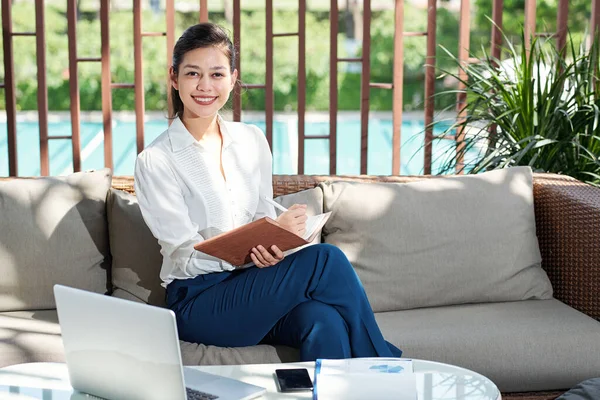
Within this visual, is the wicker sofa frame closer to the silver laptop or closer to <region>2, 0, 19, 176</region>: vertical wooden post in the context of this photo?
<region>2, 0, 19, 176</region>: vertical wooden post

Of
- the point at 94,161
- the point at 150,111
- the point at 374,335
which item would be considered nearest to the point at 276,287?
the point at 374,335

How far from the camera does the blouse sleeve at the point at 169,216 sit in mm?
2479

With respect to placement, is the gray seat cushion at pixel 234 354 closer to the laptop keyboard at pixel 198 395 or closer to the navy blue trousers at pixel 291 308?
the navy blue trousers at pixel 291 308

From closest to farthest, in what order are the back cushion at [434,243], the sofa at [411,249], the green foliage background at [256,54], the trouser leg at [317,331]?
the trouser leg at [317,331], the sofa at [411,249], the back cushion at [434,243], the green foliage background at [256,54]

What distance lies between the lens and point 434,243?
9.41ft

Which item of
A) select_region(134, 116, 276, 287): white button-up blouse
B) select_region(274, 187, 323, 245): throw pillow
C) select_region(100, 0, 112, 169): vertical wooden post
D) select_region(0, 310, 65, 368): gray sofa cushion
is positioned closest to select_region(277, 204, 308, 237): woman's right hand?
select_region(134, 116, 276, 287): white button-up blouse

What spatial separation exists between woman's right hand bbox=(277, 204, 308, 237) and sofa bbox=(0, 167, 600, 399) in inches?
18.1

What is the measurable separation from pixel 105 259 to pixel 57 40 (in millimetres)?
11114

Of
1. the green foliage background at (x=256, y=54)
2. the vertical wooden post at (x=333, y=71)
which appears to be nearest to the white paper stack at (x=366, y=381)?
the vertical wooden post at (x=333, y=71)

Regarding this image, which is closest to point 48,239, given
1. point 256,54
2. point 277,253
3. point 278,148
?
Answer: point 277,253

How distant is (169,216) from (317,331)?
0.57 meters

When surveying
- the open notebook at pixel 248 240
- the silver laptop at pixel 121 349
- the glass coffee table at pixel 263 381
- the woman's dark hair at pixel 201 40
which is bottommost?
the glass coffee table at pixel 263 381

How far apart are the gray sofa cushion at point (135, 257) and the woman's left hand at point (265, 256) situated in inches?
20.2

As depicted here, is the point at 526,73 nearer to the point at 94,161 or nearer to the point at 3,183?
the point at 3,183
